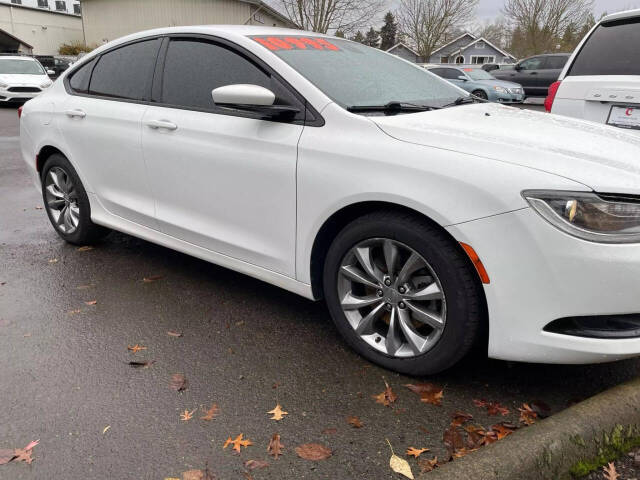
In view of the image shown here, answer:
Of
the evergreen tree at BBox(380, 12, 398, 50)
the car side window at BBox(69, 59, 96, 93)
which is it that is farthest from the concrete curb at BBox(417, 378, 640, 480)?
the evergreen tree at BBox(380, 12, 398, 50)

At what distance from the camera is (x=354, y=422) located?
2.46m

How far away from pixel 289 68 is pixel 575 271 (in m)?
1.80

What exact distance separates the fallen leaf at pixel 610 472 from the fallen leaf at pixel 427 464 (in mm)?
608

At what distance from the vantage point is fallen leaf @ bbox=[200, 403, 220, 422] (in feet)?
8.19

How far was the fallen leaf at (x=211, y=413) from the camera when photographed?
250 centimetres

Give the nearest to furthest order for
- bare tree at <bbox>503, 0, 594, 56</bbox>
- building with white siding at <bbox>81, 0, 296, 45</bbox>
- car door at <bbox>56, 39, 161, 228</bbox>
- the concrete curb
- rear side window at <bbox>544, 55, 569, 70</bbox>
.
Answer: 1. the concrete curb
2. car door at <bbox>56, 39, 161, 228</bbox>
3. rear side window at <bbox>544, 55, 569, 70</bbox>
4. building with white siding at <bbox>81, 0, 296, 45</bbox>
5. bare tree at <bbox>503, 0, 594, 56</bbox>

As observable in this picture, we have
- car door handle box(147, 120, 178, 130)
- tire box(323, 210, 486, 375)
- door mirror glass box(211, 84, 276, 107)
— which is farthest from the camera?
car door handle box(147, 120, 178, 130)

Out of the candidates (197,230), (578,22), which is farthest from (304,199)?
(578,22)

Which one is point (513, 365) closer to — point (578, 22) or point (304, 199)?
point (304, 199)

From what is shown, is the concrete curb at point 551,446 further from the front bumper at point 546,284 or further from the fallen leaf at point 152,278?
the fallen leaf at point 152,278

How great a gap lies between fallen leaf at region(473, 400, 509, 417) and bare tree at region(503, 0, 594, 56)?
5304 cm

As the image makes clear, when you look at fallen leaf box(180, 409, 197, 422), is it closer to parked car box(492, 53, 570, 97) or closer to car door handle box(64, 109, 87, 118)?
car door handle box(64, 109, 87, 118)

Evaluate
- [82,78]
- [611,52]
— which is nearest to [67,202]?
[82,78]

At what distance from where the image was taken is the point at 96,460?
7.36 feet
